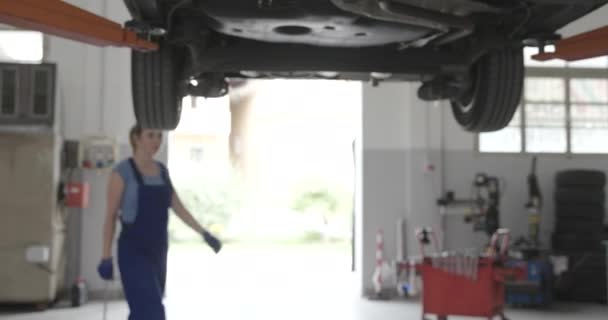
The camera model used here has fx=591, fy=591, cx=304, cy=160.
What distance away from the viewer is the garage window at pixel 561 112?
6375 mm

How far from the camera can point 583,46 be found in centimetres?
214

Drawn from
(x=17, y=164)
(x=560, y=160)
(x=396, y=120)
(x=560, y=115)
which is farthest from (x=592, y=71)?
(x=17, y=164)

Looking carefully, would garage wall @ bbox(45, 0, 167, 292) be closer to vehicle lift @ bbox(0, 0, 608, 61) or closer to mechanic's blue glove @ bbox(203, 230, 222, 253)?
mechanic's blue glove @ bbox(203, 230, 222, 253)

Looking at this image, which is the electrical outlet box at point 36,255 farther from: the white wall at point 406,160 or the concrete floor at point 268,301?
the white wall at point 406,160

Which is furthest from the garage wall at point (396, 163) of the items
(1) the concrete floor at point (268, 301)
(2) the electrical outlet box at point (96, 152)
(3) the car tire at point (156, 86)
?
(3) the car tire at point (156, 86)

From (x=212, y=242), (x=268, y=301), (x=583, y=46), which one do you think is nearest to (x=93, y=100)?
(x=268, y=301)

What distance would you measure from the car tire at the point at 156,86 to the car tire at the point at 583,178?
175 inches

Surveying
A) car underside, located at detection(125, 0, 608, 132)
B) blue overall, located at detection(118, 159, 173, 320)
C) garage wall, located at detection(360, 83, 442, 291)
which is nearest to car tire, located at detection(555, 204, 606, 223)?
garage wall, located at detection(360, 83, 442, 291)

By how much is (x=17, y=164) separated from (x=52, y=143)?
336mm

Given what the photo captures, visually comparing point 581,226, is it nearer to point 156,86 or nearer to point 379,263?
point 379,263

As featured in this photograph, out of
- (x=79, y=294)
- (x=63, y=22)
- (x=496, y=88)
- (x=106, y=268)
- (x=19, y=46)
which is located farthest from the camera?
(x=19, y=46)

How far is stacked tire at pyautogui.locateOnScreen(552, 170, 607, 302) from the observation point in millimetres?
5695

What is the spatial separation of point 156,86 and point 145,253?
31.7 inches

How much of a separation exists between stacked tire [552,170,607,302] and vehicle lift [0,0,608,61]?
389cm
